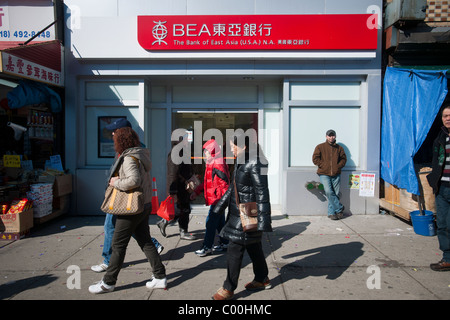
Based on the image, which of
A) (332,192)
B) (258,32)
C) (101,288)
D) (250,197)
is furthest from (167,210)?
(258,32)

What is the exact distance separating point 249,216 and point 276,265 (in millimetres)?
1413

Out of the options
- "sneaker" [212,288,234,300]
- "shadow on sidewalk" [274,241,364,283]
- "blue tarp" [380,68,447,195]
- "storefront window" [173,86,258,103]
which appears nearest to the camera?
"sneaker" [212,288,234,300]

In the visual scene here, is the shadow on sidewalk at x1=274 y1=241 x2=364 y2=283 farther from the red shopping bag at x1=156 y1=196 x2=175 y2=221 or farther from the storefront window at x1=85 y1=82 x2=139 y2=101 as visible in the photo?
the storefront window at x1=85 y1=82 x2=139 y2=101

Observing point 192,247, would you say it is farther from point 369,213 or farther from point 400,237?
point 369,213

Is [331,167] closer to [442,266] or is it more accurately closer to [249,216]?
[442,266]

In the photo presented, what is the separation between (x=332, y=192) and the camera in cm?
670

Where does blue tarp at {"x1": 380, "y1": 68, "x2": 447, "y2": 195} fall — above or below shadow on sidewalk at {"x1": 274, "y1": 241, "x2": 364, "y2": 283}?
above

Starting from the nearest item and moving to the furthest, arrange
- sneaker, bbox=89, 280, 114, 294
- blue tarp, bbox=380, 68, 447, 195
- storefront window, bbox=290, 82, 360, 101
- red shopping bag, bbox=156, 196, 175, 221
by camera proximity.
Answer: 1. sneaker, bbox=89, 280, 114, 294
2. red shopping bag, bbox=156, 196, 175, 221
3. blue tarp, bbox=380, 68, 447, 195
4. storefront window, bbox=290, 82, 360, 101

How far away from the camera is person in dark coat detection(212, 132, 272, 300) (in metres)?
3.35

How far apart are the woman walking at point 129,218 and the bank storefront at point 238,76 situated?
11.4 ft

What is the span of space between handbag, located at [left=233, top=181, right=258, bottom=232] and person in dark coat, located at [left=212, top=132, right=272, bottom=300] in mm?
50

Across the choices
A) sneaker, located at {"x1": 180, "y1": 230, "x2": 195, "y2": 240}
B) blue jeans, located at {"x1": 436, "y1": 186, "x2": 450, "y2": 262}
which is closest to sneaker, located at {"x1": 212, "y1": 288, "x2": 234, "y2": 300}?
sneaker, located at {"x1": 180, "y1": 230, "x2": 195, "y2": 240}

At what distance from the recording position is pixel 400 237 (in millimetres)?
5523
